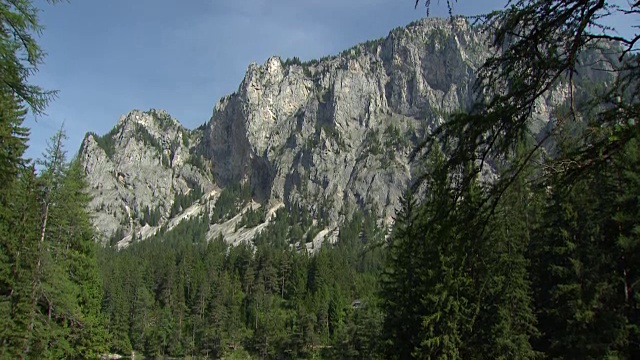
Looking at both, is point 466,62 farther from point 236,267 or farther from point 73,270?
point 73,270

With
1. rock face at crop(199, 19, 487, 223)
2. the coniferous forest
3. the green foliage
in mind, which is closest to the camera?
the coniferous forest

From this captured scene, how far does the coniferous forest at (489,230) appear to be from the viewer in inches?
178

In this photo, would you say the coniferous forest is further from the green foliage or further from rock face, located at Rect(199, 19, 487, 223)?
rock face, located at Rect(199, 19, 487, 223)

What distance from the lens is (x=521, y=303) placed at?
67.3 ft

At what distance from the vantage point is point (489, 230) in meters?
6.49

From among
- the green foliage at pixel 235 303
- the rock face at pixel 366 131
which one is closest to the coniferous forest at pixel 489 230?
the green foliage at pixel 235 303

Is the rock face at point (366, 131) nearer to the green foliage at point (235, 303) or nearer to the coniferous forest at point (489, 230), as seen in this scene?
the green foliage at point (235, 303)

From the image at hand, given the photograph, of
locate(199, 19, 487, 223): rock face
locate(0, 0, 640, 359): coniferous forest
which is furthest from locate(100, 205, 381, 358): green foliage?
locate(199, 19, 487, 223): rock face

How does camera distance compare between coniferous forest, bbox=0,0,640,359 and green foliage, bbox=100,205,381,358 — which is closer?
coniferous forest, bbox=0,0,640,359

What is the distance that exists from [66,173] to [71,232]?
11.2ft

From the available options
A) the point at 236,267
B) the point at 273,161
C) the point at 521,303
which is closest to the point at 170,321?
the point at 236,267

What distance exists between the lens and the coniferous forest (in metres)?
4.53

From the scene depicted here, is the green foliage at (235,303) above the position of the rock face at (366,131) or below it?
→ below

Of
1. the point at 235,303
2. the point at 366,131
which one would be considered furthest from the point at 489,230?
the point at 366,131
